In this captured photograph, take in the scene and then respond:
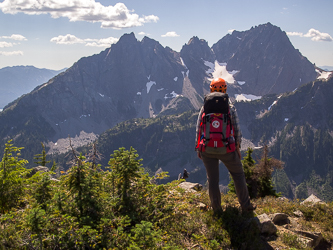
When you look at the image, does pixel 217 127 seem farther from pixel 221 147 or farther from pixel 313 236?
→ pixel 313 236

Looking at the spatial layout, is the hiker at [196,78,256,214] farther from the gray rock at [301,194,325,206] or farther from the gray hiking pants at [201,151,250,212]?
the gray rock at [301,194,325,206]

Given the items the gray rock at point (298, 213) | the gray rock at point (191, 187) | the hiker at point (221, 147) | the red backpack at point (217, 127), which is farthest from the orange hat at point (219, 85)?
the gray rock at point (298, 213)

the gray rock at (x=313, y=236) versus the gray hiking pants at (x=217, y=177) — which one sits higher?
the gray hiking pants at (x=217, y=177)

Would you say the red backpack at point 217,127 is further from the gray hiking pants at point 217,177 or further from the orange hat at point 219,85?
the gray hiking pants at point 217,177

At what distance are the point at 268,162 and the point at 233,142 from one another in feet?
50.9

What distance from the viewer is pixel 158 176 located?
8.12 meters

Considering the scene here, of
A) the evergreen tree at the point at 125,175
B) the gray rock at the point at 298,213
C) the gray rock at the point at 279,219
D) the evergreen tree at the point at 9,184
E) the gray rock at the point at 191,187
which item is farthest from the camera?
the gray rock at the point at 191,187

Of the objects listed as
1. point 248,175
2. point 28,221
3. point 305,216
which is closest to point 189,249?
point 28,221

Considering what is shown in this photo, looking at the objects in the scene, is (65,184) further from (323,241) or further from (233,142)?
(323,241)

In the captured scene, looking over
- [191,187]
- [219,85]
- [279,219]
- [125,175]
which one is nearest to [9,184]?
[125,175]

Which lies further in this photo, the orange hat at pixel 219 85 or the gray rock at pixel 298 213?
the gray rock at pixel 298 213

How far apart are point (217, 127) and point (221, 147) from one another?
1.97 ft

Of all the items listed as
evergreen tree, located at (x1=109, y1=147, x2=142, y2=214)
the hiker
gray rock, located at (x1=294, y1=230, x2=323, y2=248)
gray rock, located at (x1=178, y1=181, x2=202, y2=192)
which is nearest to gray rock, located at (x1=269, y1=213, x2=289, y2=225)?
gray rock, located at (x1=294, y1=230, x2=323, y2=248)

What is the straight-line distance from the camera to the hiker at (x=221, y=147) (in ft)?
23.7
